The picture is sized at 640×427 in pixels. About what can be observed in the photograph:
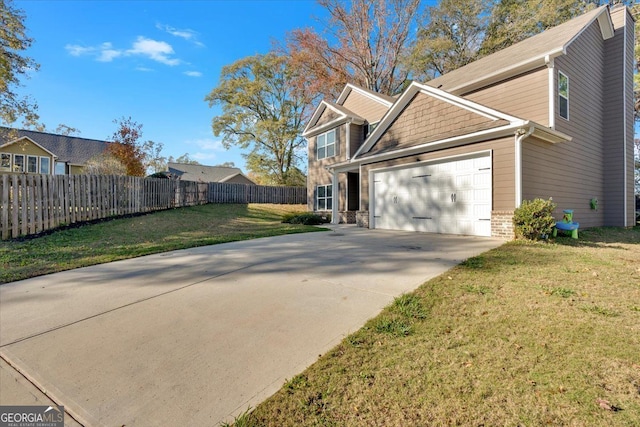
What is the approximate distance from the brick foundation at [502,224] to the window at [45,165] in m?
32.6

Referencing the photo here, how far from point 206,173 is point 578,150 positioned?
36145mm

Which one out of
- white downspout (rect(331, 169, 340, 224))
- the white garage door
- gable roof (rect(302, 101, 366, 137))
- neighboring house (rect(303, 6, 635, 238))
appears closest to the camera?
neighboring house (rect(303, 6, 635, 238))

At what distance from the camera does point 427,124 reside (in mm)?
9914

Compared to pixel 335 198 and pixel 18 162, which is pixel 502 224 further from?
pixel 18 162

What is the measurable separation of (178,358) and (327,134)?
16133 millimetres

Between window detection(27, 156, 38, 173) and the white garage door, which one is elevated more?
window detection(27, 156, 38, 173)

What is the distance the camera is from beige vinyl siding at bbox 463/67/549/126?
9086 mm

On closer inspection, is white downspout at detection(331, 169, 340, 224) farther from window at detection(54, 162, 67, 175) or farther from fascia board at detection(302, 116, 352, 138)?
window at detection(54, 162, 67, 175)

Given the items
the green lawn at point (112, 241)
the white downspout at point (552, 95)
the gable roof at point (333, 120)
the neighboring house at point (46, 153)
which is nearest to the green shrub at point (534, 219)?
the white downspout at point (552, 95)

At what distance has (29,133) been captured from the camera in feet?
86.0

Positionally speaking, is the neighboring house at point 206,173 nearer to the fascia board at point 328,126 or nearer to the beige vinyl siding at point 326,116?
the fascia board at point 328,126

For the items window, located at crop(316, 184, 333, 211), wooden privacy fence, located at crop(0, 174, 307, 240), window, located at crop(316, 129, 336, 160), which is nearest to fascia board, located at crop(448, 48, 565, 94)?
window, located at crop(316, 129, 336, 160)

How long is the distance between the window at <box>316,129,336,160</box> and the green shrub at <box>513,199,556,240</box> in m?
11.2

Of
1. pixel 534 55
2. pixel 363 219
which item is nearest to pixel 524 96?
pixel 534 55
